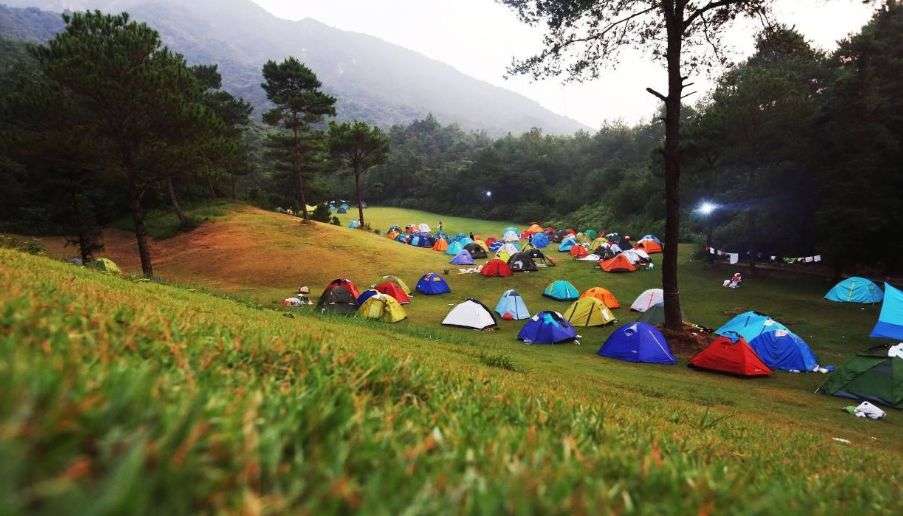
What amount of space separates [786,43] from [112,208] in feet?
140

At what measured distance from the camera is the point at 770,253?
26312 millimetres

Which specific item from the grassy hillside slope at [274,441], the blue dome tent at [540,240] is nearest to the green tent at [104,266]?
the grassy hillside slope at [274,441]

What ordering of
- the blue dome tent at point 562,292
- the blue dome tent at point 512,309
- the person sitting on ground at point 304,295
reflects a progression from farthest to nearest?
Result: 1. the blue dome tent at point 562,292
2. the person sitting on ground at point 304,295
3. the blue dome tent at point 512,309

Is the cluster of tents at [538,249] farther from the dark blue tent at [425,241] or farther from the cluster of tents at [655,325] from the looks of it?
the cluster of tents at [655,325]

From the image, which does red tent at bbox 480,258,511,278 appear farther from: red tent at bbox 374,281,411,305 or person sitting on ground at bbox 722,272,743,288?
person sitting on ground at bbox 722,272,743,288

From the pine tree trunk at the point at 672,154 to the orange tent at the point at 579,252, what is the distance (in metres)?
21.3

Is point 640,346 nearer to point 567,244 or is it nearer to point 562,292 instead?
point 562,292

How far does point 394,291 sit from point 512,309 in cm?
584

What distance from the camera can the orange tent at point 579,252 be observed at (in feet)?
120

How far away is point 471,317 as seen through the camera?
18.5 m

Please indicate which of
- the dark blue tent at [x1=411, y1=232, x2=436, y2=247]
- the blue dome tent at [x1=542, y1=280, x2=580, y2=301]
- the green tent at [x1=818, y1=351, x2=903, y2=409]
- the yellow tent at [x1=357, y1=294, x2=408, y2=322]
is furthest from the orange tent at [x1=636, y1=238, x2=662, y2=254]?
the green tent at [x1=818, y1=351, x2=903, y2=409]

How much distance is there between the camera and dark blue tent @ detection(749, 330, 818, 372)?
13.6 metres

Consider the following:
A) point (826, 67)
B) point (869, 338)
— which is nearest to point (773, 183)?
point (826, 67)

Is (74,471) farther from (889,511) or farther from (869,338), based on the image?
(869,338)
